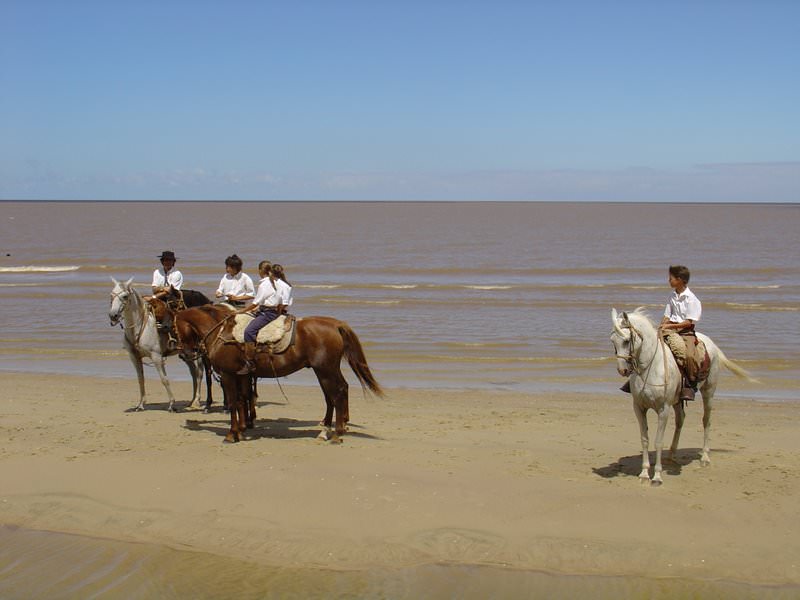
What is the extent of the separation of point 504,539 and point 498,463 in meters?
2.09

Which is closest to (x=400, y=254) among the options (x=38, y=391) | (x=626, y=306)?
(x=626, y=306)

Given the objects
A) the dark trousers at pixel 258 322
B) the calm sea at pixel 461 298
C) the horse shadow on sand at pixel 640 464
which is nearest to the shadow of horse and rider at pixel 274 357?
the dark trousers at pixel 258 322

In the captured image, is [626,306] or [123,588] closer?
[123,588]

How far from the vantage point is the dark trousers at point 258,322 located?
1123cm

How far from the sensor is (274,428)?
12.3 meters

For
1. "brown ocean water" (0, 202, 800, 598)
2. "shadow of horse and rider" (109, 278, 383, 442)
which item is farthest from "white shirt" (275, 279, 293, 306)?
"brown ocean water" (0, 202, 800, 598)

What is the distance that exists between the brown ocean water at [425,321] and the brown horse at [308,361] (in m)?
3.49

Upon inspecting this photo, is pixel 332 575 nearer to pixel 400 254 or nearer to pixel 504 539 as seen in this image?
pixel 504 539

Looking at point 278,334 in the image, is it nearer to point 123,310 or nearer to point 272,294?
point 272,294

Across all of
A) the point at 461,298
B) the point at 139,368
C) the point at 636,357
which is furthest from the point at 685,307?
the point at 461,298

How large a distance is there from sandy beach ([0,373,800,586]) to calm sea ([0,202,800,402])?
4.97m

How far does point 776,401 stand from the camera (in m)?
15.2

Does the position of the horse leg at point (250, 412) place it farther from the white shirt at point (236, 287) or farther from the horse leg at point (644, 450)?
the horse leg at point (644, 450)

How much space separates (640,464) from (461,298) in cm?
2257
